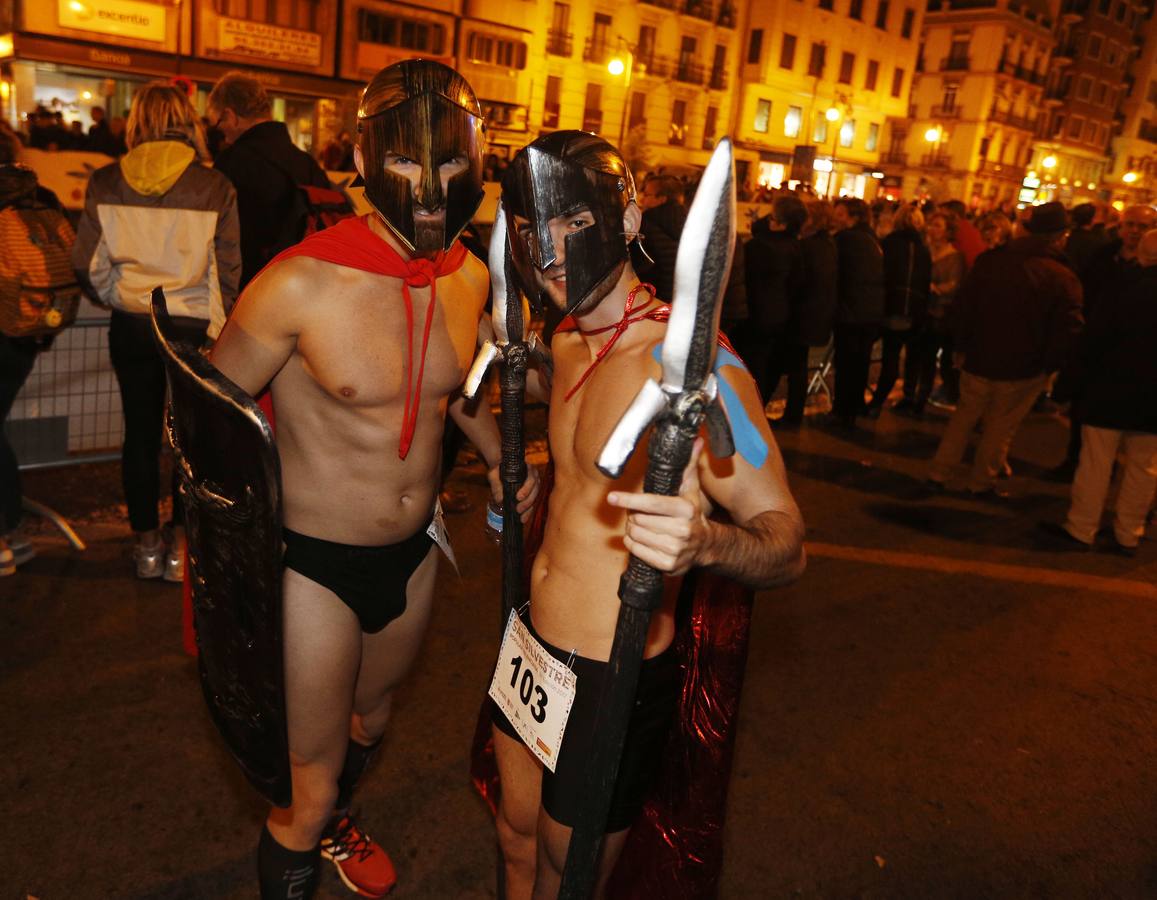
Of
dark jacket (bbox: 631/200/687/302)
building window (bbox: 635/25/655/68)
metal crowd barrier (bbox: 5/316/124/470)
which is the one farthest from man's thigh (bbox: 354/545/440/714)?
building window (bbox: 635/25/655/68)

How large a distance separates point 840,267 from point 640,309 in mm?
6647

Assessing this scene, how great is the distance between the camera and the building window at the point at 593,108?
35.0 m

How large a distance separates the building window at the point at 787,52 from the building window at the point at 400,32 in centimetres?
1996

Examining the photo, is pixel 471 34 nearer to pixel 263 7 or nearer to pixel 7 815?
pixel 263 7

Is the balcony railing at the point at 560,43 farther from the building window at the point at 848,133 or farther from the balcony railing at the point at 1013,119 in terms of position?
the balcony railing at the point at 1013,119

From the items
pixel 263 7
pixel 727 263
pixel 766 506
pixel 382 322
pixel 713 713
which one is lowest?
pixel 713 713

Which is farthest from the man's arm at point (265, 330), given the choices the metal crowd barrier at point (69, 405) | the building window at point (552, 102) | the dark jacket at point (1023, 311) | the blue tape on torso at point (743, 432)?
the building window at point (552, 102)

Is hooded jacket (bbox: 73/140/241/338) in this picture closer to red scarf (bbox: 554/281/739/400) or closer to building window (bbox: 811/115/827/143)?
red scarf (bbox: 554/281/739/400)

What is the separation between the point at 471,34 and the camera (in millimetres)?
28672

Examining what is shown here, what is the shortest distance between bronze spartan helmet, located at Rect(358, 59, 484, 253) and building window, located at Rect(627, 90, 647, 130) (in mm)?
36843

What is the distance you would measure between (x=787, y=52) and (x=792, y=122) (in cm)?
309

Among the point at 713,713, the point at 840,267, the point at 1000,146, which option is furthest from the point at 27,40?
the point at 1000,146

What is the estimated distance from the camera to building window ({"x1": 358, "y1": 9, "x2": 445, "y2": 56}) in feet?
82.1

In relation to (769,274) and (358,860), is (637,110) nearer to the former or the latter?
(769,274)
